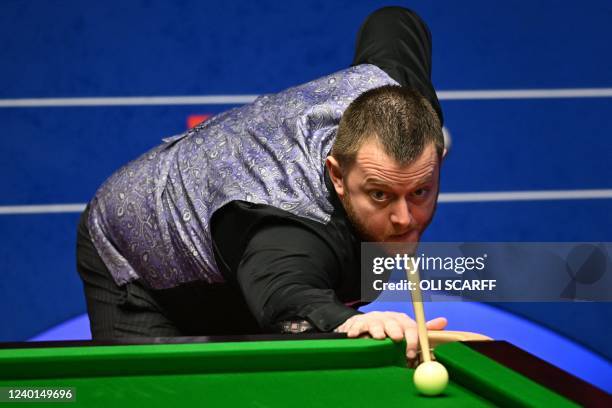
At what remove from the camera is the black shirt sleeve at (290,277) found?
6.28ft

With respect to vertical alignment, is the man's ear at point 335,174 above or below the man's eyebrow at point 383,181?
above

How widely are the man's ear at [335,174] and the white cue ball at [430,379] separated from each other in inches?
32.1

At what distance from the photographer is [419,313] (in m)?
1.79

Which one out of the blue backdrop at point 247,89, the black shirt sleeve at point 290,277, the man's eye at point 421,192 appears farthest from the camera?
the blue backdrop at point 247,89

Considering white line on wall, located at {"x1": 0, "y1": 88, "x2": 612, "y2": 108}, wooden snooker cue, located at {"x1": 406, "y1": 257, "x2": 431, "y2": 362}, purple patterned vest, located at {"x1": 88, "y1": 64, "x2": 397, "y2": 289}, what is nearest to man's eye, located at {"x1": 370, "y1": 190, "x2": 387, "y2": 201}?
purple patterned vest, located at {"x1": 88, "y1": 64, "x2": 397, "y2": 289}

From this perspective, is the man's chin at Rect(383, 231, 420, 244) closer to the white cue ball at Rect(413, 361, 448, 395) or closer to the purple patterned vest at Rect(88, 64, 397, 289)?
the purple patterned vest at Rect(88, 64, 397, 289)

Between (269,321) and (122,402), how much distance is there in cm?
55

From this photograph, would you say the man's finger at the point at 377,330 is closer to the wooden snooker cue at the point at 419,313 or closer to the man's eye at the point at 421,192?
the wooden snooker cue at the point at 419,313

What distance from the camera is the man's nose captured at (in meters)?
2.23

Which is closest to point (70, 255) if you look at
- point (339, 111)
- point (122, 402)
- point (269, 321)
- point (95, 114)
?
point (95, 114)

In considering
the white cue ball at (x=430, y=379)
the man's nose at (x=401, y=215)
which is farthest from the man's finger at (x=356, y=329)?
the man's nose at (x=401, y=215)

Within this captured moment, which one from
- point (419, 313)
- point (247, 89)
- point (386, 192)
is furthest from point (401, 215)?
point (247, 89)

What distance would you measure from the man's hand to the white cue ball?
199 mm

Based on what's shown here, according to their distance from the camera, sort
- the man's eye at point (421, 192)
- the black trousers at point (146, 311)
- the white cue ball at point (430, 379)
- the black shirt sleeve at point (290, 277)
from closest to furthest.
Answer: the white cue ball at point (430, 379), the black shirt sleeve at point (290, 277), the man's eye at point (421, 192), the black trousers at point (146, 311)
